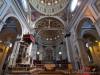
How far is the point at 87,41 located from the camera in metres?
15.1

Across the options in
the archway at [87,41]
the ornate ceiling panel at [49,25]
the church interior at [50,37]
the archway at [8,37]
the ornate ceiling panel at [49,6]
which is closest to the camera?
the church interior at [50,37]

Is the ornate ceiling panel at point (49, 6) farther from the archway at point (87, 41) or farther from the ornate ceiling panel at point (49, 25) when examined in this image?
the archway at point (87, 41)

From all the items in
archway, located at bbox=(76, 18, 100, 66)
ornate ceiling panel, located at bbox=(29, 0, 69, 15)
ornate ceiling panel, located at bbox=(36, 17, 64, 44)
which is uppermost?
ornate ceiling panel, located at bbox=(29, 0, 69, 15)

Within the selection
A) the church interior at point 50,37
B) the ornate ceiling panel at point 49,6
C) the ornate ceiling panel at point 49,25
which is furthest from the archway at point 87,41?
the ornate ceiling panel at point 49,6

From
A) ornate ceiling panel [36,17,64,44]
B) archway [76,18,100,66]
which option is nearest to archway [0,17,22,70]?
archway [76,18,100,66]

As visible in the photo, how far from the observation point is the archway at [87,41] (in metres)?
13.5

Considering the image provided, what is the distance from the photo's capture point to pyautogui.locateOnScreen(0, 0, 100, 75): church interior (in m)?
10.2

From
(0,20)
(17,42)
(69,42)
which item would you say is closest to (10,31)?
(17,42)

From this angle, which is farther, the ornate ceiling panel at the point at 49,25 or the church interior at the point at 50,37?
the ornate ceiling panel at the point at 49,25

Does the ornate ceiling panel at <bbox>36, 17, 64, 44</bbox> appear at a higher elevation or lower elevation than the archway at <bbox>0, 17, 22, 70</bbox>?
higher

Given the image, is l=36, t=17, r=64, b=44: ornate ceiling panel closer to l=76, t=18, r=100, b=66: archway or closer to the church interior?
the church interior

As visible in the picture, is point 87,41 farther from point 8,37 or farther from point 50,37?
point 50,37

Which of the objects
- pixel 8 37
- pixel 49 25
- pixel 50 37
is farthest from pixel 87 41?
pixel 50 37

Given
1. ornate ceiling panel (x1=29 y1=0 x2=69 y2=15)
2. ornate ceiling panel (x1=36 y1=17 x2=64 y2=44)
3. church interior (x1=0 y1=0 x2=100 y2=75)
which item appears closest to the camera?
church interior (x1=0 y1=0 x2=100 y2=75)
